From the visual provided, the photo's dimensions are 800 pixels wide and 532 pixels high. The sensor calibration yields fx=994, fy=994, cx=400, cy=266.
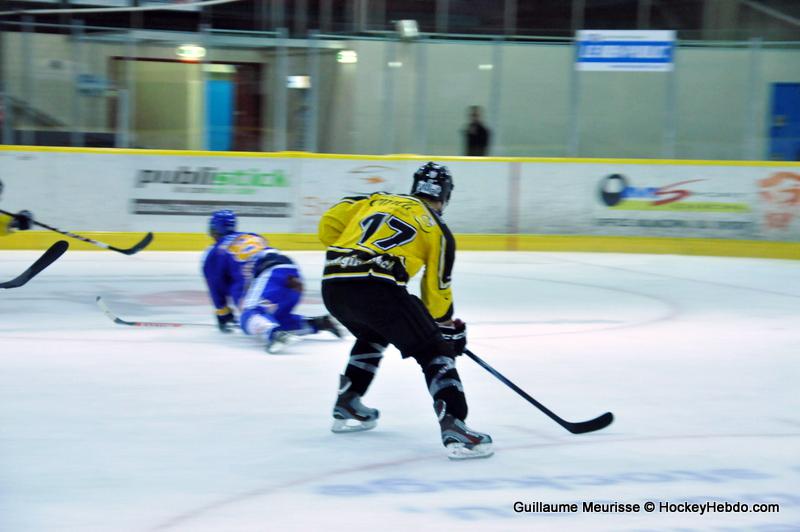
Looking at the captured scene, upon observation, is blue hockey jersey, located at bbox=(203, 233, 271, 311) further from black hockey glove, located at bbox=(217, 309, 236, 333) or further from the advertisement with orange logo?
the advertisement with orange logo

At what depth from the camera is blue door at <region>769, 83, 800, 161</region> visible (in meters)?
11.3

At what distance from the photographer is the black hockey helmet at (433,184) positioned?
12.0 feet

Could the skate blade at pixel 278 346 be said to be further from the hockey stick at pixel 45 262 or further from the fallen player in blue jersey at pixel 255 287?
the hockey stick at pixel 45 262

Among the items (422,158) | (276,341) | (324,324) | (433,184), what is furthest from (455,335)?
(422,158)

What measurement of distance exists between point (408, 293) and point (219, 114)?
25.9ft

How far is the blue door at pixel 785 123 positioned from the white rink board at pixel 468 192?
1.36ft

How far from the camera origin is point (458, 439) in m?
3.52

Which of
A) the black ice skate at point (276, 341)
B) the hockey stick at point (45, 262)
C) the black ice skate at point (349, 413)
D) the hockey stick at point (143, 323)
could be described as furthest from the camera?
the hockey stick at point (45, 262)

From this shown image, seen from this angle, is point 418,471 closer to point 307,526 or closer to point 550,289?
point 307,526

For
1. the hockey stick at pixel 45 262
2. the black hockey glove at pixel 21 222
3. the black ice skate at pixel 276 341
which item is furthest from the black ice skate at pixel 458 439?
the black hockey glove at pixel 21 222

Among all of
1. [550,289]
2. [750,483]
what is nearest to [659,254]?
[550,289]

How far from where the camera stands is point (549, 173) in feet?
36.5

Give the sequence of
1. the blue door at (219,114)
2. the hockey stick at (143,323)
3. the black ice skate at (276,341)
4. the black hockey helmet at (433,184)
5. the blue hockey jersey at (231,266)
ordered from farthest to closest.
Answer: the blue door at (219,114) → the hockey stick at (143,323) → the blue hockey jersey at (231,266) → the black ice skate at (276,341) → the black hockey helmet at (433,184)

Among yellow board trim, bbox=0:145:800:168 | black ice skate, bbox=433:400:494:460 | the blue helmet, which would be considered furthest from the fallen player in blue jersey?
yellow board trim, bbox=0:145:800:168
